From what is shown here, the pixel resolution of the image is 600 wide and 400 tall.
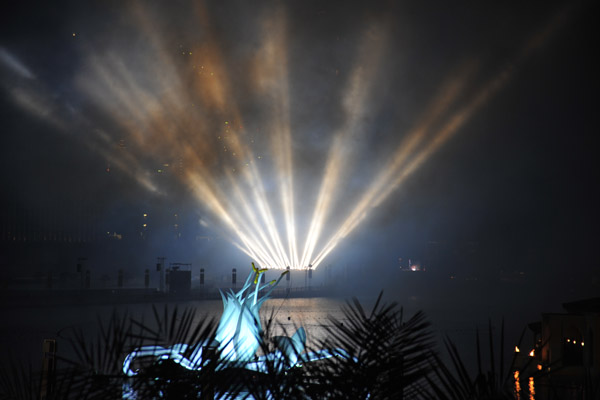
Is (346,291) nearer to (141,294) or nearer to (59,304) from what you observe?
(141,294)

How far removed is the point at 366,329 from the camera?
125 inches

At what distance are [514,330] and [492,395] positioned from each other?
2333 inches

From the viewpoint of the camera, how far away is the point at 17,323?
48.7m

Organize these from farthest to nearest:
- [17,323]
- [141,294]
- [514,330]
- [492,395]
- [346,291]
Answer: [346,291] → [141,294] → [514,330] → [17,323] → [492,395]

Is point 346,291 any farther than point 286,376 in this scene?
Yes

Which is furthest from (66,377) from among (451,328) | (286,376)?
(451,328)

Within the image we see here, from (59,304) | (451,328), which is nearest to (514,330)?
(451,328)

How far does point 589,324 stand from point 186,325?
18669 mm

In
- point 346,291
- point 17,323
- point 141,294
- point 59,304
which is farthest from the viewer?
point 346,291

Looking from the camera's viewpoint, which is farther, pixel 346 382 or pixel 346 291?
pixel 346 291

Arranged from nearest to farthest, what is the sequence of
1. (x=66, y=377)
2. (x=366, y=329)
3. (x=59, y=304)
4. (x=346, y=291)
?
1. (x=366, y=329)
2. (x=66, y=377)
3. (x=59, y=304)
4. (x=346, y=291)

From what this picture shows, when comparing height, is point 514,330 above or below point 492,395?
below

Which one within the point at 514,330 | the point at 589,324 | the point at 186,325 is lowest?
the point at 514,330

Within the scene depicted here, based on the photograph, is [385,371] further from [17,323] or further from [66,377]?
[17,323]
